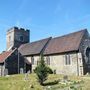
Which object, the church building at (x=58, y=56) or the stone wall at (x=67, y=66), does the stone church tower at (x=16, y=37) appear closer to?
the church building at (x=58, y=56)

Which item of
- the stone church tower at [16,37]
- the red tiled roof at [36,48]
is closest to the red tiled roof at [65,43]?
the red tiled roof at [36,48]

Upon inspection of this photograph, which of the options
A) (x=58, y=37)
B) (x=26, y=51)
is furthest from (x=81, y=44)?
(x=26, y=51)

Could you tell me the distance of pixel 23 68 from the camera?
5319 centimetres

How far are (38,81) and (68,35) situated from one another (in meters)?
21.4

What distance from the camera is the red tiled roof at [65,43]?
4578cm

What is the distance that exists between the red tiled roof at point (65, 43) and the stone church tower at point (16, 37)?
17.7 m

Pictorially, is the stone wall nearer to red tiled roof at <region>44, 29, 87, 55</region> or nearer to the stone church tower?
red tiled roof at <region>44, 29, 87, 55</region>

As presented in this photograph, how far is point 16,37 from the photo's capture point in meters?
71.4

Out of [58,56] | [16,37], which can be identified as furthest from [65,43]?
[16,37]

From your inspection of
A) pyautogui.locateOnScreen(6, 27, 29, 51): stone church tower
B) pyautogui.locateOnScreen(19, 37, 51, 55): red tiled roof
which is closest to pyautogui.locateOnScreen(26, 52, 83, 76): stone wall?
pyautogui.locateOnScreen(19, 37, 51, 55): red tiled roof

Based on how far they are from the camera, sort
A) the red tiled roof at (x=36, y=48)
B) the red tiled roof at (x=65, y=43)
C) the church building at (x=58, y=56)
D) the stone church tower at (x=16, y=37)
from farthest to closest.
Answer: the stone church tower at (x=16, y=37), the red tiled roof at (x=36, y=48), the red tiled roof at (x=65, y=43), the church building at (x=58, y=56)

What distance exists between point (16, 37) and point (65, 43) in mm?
25384

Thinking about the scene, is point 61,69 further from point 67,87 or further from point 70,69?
point 67,87

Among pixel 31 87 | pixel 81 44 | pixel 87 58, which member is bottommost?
pixel 31 87
